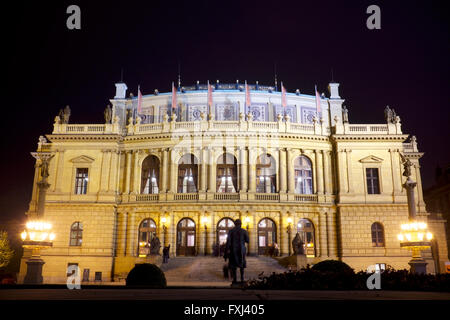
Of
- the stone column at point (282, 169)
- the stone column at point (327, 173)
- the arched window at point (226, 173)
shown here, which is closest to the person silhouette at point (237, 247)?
the stone column at point (282, 169)

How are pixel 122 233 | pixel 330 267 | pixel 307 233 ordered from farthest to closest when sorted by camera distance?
pixel 307 233, pixel 122 233, pixel 330 267

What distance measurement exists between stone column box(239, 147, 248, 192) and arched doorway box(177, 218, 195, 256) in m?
5.97

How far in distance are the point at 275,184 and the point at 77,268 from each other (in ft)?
65.5

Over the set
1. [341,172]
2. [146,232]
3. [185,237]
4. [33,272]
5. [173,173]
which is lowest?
[33,272]

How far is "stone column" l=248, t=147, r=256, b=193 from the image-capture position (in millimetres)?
38156

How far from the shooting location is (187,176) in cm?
3947

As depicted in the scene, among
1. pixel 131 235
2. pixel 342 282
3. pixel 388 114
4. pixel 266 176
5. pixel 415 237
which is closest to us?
pixel 342 282

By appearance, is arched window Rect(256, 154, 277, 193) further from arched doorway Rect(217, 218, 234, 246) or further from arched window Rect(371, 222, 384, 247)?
arched window Rect(371, 222, 384, 247)

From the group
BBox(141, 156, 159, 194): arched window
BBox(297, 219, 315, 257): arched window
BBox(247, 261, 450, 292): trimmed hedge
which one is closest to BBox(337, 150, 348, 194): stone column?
BBox(297, 219, 315, 257): arched window

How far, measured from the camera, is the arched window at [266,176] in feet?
129

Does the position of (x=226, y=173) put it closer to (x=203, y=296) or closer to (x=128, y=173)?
(x=128, y=173)

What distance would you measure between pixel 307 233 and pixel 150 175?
1649 cm

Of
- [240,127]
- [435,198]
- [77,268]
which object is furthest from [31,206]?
[435,198]

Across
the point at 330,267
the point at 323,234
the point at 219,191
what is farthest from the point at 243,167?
the point at 330,267
